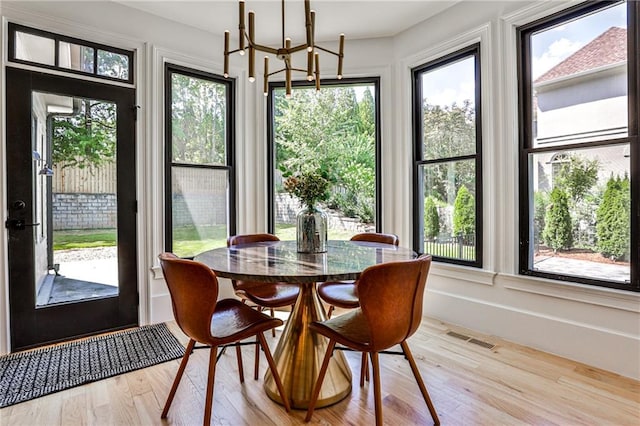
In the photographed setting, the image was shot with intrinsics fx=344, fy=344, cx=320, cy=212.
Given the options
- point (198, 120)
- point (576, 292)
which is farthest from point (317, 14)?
point (576, 292)

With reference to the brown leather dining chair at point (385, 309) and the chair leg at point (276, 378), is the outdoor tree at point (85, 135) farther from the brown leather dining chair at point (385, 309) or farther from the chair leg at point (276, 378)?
the brown leather dining chair at point (385, 309)

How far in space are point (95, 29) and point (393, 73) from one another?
268 centimetres

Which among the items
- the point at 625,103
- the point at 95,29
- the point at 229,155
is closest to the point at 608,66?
the point at 625,103

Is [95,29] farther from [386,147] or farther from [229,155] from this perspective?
[386,147]

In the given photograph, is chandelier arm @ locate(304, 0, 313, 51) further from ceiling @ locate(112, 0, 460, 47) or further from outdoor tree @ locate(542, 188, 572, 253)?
outdoor tree @ locate(542, 188, 572, 253)

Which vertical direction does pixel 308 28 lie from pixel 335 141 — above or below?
above

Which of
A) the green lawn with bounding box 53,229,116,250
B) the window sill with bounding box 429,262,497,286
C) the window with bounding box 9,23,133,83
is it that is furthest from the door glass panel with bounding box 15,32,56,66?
the window sill with bounding box 429,262,497,286

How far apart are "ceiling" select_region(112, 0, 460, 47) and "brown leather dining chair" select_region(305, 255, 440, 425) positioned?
8.08ft

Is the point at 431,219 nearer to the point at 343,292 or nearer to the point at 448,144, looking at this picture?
the point at 448,144

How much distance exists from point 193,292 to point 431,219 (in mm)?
2450

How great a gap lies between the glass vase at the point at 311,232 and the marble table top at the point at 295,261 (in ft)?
0.20

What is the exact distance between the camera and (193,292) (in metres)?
1.52

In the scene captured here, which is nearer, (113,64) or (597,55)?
(597,55)

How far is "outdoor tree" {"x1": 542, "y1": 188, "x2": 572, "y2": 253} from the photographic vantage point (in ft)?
8.04
